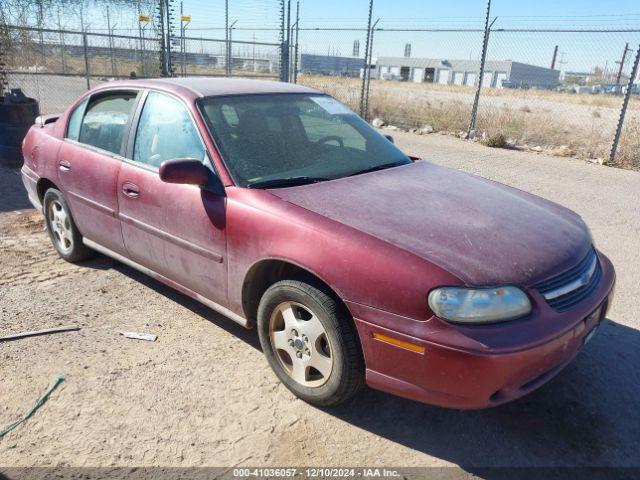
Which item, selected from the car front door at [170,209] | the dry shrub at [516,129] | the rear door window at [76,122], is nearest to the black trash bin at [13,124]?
the rear door window at [76,122]

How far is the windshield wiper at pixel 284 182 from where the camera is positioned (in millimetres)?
2973

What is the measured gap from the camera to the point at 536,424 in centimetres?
270

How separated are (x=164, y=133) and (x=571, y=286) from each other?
264 cm

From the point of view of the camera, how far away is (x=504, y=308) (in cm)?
225

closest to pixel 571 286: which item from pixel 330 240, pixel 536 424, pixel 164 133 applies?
pixel 536 424

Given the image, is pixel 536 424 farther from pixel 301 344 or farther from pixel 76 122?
pixel 76 122

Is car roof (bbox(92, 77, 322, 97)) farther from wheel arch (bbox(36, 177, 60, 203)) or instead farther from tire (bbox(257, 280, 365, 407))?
tire (bbox(257, 280, 365, 407))

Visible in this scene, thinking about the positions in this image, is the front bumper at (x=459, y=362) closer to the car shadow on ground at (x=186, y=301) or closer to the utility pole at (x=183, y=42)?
the car shadow on ground at (x=186, y=301)

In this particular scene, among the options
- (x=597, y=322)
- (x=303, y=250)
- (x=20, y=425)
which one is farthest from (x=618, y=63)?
(x=20, y=425)

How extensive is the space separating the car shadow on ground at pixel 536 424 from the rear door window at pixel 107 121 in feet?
8.25

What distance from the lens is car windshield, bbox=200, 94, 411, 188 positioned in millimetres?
3123

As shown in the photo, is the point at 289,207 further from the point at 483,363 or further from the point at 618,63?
the point at 618,63

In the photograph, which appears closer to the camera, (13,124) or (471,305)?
(471,305)

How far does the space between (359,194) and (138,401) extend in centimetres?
166
